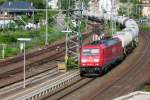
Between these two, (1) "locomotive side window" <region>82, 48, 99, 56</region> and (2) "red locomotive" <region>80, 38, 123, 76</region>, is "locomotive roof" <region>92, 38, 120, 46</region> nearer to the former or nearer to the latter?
(2) "red locomotive" <region>80, 38, 123, 76</region>

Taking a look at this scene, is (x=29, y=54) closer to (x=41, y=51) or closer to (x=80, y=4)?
(x=41, y=51)

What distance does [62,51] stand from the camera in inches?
2906

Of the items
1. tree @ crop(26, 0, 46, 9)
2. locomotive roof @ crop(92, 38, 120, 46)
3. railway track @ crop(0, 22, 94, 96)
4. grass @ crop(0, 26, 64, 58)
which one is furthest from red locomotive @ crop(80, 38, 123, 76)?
tree @ crop(26, 0, 46, 9)

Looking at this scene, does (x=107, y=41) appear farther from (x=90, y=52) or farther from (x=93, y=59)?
(x=93, y=59)

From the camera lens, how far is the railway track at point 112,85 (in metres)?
37.7

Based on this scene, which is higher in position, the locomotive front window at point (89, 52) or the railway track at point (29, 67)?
the locomotive front window at point (89, 52)

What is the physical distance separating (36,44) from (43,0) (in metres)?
77.6

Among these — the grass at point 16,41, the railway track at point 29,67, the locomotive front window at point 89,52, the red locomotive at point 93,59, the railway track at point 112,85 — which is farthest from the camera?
the grass at point 16,41

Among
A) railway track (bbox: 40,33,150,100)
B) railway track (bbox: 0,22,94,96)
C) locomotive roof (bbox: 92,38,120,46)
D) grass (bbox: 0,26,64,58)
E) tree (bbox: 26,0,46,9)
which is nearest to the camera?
railway track (bbox: 40,33,150,100)

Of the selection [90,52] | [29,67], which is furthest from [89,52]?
[29,67]

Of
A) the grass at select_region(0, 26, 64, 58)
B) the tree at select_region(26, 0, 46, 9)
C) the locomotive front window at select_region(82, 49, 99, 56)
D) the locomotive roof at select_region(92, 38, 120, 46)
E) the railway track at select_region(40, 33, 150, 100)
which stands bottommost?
the railway track at select_region(40, 33, 150, 100)

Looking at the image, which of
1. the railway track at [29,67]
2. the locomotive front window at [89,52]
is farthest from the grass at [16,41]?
the locomotive front window at [89,52]

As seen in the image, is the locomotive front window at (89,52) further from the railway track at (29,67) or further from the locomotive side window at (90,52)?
the railway track at (29,67)

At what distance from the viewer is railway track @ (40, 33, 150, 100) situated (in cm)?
3766
